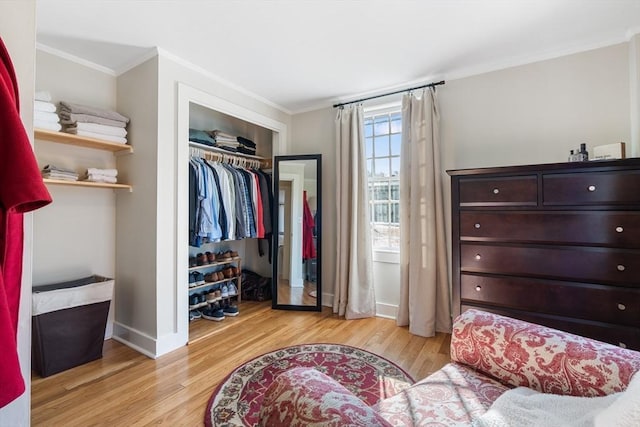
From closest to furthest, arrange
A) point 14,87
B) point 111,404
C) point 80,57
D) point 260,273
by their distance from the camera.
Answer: point 14,87, point 111,404, point 80,57, point 260,273

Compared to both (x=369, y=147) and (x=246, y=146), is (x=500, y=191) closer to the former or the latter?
(x=369, y=147)

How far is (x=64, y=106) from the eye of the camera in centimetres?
211

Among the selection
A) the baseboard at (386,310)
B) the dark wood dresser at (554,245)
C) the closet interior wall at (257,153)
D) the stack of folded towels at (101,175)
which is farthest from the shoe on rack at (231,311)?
the dark wood dresser at (554,245)

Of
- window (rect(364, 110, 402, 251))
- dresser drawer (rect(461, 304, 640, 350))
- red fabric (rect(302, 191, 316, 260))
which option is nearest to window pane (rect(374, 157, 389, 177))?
window (rect(364, 110, 402, 251))

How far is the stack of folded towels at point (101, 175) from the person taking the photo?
86.9 inches

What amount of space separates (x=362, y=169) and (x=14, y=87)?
2.54 metres

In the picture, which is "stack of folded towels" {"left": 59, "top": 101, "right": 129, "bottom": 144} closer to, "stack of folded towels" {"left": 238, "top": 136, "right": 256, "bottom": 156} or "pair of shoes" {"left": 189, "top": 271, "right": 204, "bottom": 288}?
"stack of folded towels" {"left": 238, "top": 136, "right": 256, "bottom": 156}

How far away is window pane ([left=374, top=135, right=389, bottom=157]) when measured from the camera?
3.06 m

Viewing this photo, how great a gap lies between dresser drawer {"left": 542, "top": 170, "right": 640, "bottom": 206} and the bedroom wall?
666mm

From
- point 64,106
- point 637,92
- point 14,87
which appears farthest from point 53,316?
point 637,92

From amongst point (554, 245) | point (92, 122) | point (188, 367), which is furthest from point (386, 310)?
point (92, 122)

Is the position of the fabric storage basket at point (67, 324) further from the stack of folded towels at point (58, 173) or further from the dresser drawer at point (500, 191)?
the dresser drawer at point (500, 191)

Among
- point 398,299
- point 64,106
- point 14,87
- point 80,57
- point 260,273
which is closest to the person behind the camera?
point 14,87

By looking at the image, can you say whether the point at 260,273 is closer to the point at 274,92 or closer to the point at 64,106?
the point at 274,92
